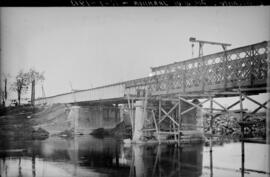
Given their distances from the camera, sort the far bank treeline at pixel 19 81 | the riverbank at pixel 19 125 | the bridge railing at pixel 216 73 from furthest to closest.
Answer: the riverbank at pixel 19 125
the far bank treeline at pixel 19 81
the bridge railing at pixel 216 73

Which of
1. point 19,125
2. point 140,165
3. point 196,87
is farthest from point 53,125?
point 140,165

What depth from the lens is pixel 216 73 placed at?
64.0 feet

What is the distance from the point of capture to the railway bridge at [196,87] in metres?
16.7

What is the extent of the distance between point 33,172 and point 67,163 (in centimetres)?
271

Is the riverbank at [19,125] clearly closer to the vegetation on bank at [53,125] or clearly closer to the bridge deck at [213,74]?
the vegetation on bank at [53,125]

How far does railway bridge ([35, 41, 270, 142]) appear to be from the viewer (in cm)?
1673

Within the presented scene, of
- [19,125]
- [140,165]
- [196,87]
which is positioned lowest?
[140,165]

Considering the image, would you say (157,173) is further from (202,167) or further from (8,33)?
(8,33)

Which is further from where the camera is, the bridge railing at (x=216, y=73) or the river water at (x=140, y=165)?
the bridge railing at (x=216, y=73)

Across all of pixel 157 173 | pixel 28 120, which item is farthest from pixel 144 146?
pixel 28 120

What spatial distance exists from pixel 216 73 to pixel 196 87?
6.32ft

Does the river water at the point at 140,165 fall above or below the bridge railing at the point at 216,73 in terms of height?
below

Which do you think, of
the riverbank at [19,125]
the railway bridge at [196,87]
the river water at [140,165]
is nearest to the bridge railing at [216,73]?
the railway bridge at [196,87]

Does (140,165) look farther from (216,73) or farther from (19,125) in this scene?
(19,125)
